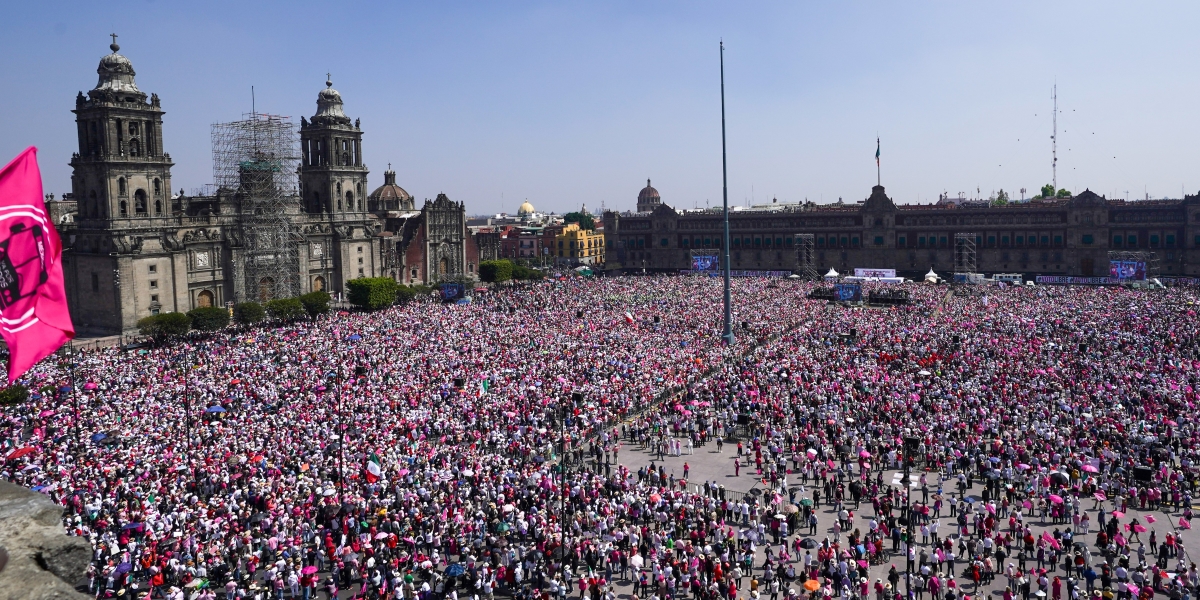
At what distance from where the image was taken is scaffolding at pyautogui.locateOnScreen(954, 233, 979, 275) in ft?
322

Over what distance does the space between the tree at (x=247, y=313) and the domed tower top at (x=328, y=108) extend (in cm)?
3290

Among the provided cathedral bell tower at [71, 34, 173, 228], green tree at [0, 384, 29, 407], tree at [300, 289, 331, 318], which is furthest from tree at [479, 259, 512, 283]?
green tree at [0, 384, 29, 407]

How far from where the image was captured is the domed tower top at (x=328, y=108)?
88.8 m

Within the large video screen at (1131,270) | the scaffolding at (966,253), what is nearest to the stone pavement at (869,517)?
the large video screen at (1131,270)

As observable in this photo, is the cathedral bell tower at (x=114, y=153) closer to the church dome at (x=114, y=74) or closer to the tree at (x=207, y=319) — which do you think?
the church dome at (x=114, y=74)

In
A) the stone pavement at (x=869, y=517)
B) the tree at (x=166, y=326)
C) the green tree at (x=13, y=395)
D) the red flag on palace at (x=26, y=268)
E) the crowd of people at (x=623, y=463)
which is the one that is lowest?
the stone pavement at (x=869, y=517)

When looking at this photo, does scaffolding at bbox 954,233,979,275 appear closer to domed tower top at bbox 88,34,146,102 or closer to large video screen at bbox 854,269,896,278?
large video screen at bbox 854,269,896,278

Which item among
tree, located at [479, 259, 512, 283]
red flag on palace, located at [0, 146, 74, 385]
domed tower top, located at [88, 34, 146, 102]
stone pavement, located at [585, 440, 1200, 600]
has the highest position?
domed tower top, located at [88, 34, 146, 102]

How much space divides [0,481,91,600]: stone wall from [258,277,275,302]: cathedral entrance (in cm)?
7107

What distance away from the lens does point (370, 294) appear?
7025 cm

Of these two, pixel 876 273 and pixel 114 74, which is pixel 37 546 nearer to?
pixel 114 74

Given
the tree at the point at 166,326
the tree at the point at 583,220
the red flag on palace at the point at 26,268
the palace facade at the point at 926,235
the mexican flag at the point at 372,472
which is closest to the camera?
the red flag on palace at the point at 26,268

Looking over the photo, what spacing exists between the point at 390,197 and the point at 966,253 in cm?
7359

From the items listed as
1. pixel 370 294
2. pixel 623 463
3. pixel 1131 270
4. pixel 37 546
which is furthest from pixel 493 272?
pixel 37 546
